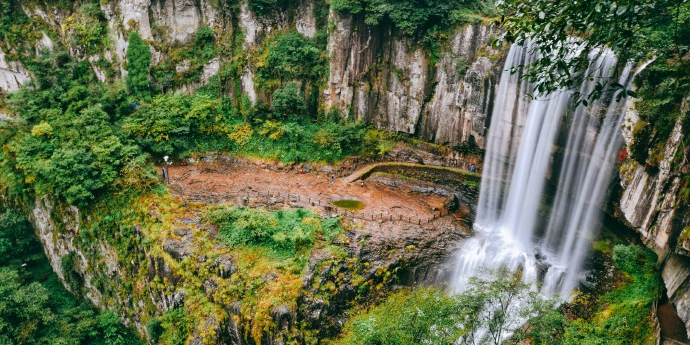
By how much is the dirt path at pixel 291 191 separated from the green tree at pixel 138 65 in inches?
240

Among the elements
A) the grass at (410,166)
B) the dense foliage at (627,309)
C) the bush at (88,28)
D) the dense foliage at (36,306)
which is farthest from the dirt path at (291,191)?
the bush at (88,28)

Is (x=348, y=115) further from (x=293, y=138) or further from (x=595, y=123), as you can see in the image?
(x=595, y=123)

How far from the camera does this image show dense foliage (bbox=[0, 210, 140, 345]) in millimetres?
17906

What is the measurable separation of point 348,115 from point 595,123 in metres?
13.9

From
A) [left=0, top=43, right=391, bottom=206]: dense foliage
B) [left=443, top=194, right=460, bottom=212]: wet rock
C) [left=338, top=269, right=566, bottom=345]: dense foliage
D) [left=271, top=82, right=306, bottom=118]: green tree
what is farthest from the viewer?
[left=271, top=82, right=306, bottom=118]: green tree

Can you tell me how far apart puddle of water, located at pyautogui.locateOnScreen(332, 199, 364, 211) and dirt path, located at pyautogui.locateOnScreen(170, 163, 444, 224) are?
318mm

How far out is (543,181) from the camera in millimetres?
20953

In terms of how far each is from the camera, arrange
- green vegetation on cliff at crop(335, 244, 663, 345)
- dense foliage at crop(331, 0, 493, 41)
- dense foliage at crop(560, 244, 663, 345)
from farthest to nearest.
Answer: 1. dense foliage at crop(331, 0, 493, 41)
2. dense foliage at crop(560, 244, 663, 345)
3. green vegetation on cliff at crop(335, 244, 663, 345)

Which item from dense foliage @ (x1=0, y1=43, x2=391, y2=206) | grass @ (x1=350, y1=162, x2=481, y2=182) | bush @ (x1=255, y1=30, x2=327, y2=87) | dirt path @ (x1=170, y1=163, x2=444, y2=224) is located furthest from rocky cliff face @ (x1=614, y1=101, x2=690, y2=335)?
bush @ (x1=255, y1=30, x2=327, y2=87)

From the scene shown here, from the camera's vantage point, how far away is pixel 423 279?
18.8 metres

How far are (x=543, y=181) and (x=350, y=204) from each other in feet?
31.7

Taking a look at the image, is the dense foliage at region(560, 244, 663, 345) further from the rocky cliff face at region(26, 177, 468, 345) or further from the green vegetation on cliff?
the rocky cliff face at region(26, 177, 468, 345)

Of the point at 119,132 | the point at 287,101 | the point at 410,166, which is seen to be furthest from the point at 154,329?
the point at 410,166

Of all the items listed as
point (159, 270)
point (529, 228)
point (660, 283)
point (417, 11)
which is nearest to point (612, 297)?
point (660, 283)
